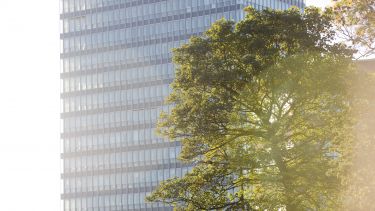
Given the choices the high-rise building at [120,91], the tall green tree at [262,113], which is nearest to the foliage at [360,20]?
the tall green tree at [262,113]

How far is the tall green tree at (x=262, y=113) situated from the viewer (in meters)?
41.6

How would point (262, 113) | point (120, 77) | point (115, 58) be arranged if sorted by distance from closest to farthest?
point (262, 113)
point (120, 77)
point (115, 58)

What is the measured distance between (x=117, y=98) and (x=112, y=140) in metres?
6.41

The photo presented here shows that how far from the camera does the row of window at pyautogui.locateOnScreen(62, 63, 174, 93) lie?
468ft

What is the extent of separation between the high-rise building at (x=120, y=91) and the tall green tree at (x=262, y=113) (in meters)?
93.3

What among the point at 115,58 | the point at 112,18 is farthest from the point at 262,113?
the point at 112,18

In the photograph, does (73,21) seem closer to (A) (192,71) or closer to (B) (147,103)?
(B) (147,103)

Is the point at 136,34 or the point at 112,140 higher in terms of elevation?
the point at 136,34

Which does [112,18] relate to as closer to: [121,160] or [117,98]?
[117,98]

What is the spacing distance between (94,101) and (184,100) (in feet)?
348

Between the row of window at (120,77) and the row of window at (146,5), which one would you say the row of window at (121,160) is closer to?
the row of window at (120,77)

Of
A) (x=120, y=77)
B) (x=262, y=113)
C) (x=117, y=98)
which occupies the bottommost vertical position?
(x=262, y=113)

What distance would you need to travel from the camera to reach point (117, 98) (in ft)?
479

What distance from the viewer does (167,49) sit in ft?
466
